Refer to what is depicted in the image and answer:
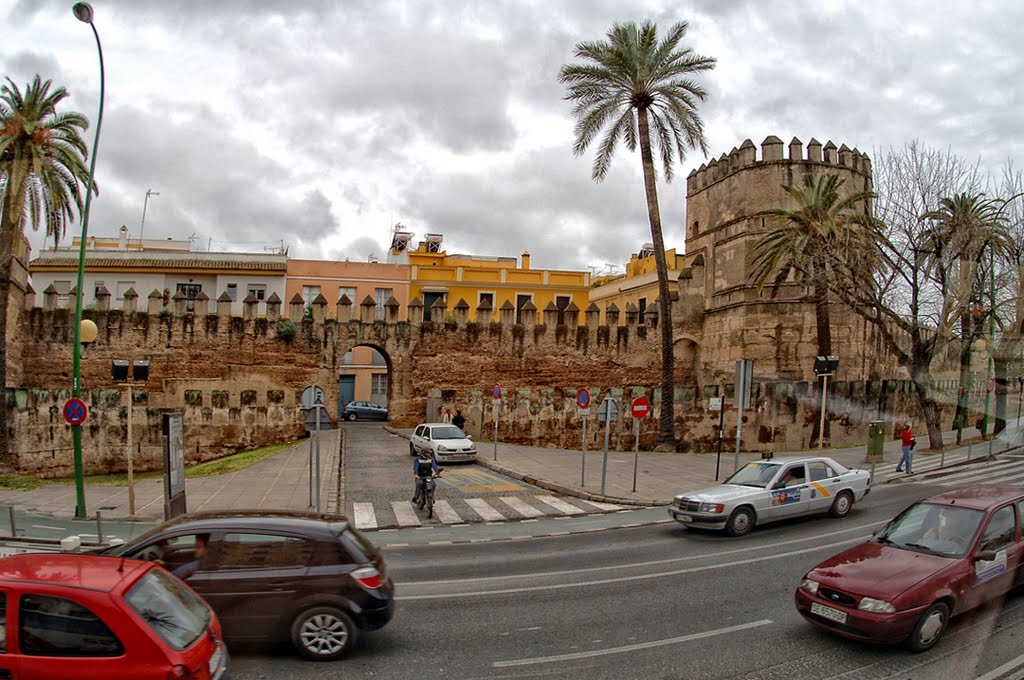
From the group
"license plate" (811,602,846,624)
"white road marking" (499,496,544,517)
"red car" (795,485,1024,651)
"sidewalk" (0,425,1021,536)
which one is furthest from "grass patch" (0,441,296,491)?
"red car" (795,485,1024,651)

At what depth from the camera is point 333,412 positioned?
31.5 meters

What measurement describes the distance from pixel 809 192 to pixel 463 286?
944 inches

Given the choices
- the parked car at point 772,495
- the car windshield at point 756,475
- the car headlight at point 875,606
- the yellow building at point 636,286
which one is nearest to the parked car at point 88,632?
the car headlight at point 875,606

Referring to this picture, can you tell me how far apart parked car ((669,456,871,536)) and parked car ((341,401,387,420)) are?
1196 inches

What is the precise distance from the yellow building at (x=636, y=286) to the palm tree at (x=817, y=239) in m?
9.82

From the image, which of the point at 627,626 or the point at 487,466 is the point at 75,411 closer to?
the point at 487,466

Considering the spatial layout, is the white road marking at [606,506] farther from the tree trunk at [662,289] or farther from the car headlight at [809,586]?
the tree trunk at [662,289]

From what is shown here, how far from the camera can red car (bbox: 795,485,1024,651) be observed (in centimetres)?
680

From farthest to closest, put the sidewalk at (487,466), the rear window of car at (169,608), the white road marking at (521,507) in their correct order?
the sidewalk at (487,466) < the white road marking at (521,507) < the rear window of car at (169,608)

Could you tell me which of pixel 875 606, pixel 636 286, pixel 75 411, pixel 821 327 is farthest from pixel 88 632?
pixel 636 286

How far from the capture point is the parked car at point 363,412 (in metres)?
41.5

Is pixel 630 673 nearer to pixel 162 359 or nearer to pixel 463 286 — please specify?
pixel 162 359

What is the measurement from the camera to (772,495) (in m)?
13.4

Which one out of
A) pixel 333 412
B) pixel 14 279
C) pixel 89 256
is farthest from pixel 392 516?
pixel 89 256
